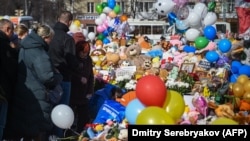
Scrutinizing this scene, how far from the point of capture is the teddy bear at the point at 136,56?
1208 cm

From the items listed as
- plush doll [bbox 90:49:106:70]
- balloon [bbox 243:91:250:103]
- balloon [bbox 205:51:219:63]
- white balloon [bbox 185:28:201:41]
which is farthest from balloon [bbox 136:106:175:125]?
white balloon [bbox 185:28:201:41]

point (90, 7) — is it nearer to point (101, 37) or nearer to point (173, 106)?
point (101, 37)

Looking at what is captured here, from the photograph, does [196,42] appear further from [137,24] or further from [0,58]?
[137,24]

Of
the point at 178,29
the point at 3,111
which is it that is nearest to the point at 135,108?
the point at 3,111

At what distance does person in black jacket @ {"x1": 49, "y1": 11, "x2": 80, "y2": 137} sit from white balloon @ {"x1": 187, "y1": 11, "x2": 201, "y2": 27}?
7.05 metres

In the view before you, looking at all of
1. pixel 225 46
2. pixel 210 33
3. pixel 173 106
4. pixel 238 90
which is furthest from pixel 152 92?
pixel 210 33

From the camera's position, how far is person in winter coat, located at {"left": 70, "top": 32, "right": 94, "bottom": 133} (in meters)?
7.37

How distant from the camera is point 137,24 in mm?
28703

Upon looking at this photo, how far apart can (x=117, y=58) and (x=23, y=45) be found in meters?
7.01

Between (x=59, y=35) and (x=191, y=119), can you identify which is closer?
(x=191, y=119)

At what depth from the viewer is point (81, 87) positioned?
742cm

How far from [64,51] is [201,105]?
2.02 m

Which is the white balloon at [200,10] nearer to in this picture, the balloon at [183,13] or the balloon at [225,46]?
the balloon at [183,13]

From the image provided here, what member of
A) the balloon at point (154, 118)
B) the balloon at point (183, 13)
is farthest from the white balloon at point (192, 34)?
the balloon at point (154, 118)
